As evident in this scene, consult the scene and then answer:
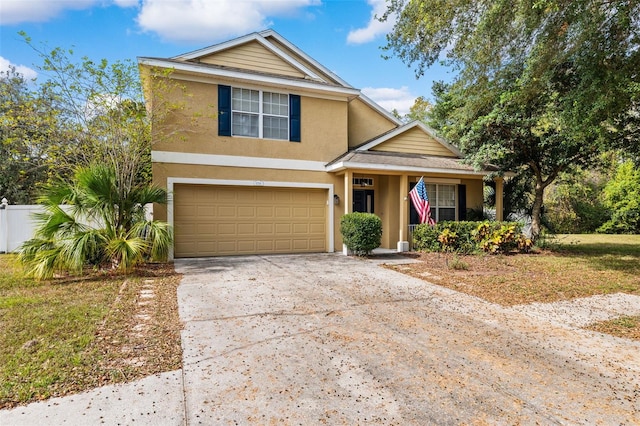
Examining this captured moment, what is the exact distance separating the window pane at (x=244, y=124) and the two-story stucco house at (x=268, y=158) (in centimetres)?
3

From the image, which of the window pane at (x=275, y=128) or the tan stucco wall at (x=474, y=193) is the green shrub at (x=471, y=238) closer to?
the tan stucco wall at (x=474, y=193)

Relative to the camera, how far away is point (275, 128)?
1157cm

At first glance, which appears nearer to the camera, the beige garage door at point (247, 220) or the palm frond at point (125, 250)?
the palm frond at point (125, 250)

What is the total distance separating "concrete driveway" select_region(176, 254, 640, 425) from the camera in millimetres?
2785

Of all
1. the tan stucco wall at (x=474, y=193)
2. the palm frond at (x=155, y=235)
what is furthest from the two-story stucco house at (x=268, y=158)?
the palm frond at (x=155, y=235)

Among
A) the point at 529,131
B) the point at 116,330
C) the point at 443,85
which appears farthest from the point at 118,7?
the point at 529,131

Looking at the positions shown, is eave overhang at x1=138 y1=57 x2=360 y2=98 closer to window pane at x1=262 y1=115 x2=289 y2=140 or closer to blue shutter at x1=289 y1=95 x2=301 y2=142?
blue shutter at x1=289 y1=95 x2=301 y2=142

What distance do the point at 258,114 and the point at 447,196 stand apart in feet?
25.8

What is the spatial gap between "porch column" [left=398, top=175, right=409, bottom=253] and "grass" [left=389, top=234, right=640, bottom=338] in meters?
0.83

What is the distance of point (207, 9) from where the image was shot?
11430 mm

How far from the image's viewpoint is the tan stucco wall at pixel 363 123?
13.9m

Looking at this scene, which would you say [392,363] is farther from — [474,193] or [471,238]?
[474,193]

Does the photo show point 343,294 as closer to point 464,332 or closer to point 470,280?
point 464,332

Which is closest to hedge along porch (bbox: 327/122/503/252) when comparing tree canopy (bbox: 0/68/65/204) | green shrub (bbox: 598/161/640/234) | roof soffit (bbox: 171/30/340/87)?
roof soffit (bbox: 171/30/340/87)
